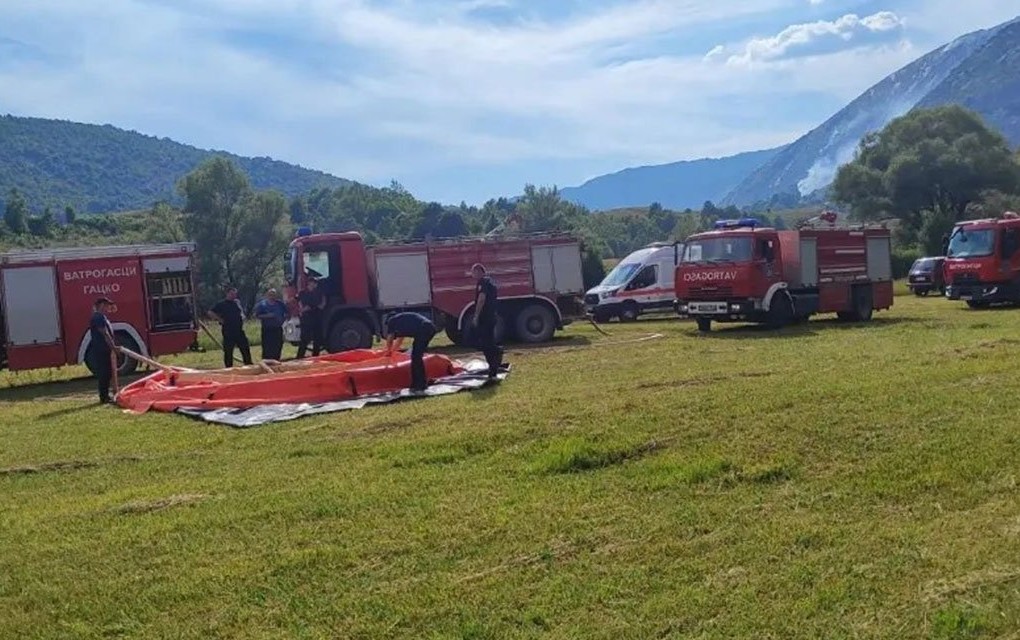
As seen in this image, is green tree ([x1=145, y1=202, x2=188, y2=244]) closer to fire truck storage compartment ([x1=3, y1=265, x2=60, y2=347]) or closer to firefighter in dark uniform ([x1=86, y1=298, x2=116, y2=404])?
fire truck storage compartment ([x1=3, y1=265, x2=60, y2=347])

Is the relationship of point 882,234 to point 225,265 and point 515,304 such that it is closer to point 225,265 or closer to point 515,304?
point 515,304

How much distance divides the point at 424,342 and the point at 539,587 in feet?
28.0

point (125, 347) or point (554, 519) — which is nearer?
point (554, 519)

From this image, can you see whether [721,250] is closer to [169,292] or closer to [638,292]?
[638,292]

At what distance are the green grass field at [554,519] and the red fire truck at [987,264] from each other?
17924 millimetres

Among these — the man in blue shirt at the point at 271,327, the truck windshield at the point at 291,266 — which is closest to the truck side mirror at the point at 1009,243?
the truck windshield at the point at 291,266

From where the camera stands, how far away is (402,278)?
2203cm

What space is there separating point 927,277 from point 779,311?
796 inches

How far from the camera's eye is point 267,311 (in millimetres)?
18422

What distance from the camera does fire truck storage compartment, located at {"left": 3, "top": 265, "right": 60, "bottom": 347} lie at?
64.8 feet

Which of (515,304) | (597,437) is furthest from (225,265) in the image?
(597,437)

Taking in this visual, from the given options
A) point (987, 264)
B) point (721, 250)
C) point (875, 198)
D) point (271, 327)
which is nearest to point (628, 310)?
point (721, 250)

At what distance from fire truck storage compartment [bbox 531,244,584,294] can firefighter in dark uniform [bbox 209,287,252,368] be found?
7177 millimetres

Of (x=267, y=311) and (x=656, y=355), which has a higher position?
(x=267, y=311)
